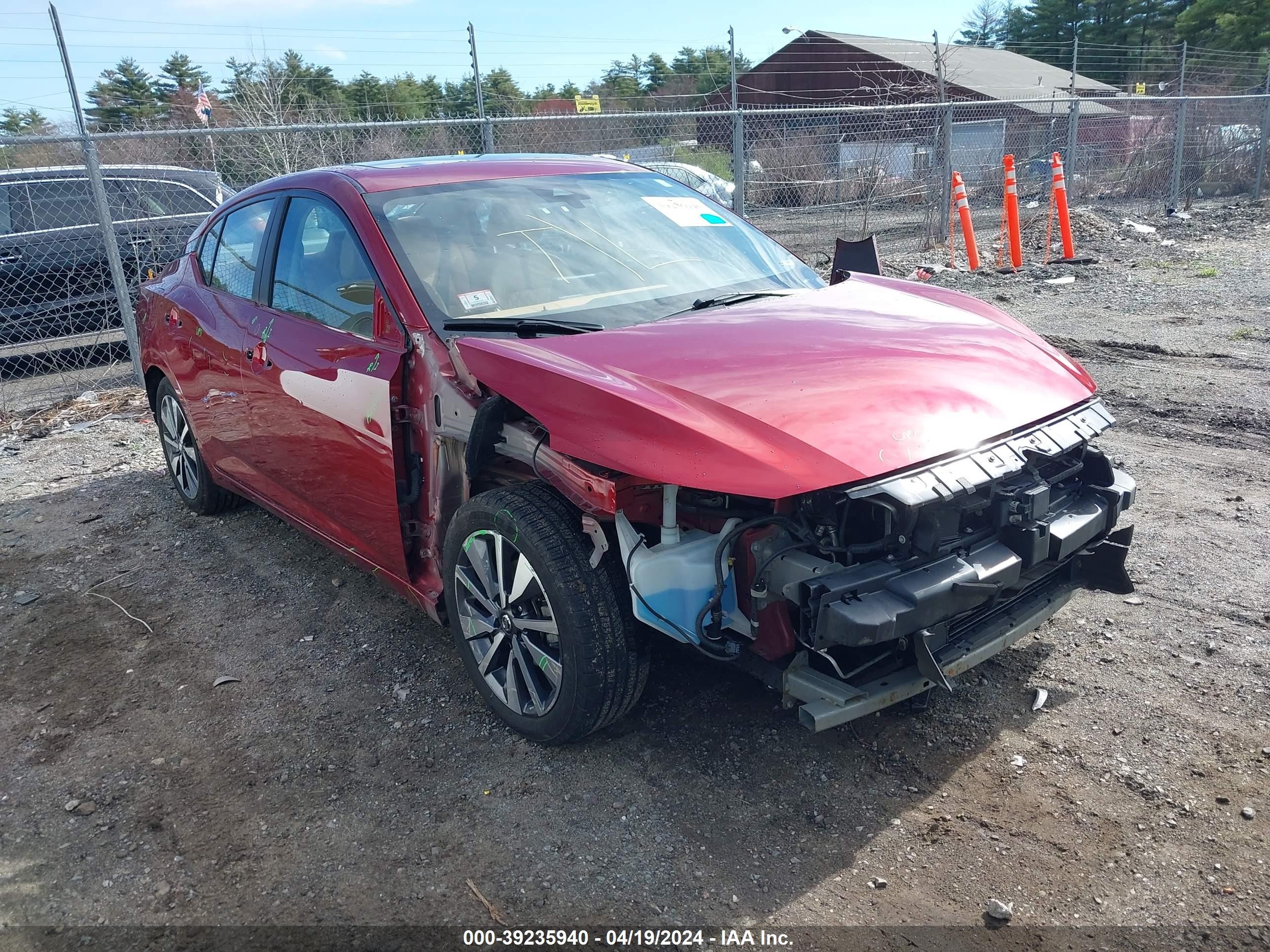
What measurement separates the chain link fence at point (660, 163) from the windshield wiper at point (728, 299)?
7.44 feet

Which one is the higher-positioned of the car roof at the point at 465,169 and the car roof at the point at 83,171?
the car roof at the point at 83,171

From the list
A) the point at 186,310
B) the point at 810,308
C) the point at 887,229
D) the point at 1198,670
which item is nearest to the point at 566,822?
the point at 810,308

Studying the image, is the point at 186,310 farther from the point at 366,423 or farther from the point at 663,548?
the point at 663,548

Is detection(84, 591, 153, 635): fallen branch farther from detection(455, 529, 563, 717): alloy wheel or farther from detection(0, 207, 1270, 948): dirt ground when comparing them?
detection(455, 529, 563, 717): alloy wheel

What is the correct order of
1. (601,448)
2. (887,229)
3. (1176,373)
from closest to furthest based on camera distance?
A: (601,448) < (1176,373) < (887,229)

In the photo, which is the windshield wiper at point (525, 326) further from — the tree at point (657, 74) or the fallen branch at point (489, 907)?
the tree at point (657, 74)

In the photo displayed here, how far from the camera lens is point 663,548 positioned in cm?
265

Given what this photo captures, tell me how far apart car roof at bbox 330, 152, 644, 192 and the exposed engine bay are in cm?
180

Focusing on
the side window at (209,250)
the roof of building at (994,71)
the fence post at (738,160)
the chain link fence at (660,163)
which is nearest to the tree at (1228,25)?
the roof of building at (994,71)

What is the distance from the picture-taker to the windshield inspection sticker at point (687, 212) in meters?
4.01

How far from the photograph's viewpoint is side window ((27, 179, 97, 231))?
852cm

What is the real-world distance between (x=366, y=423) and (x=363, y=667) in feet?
3.37

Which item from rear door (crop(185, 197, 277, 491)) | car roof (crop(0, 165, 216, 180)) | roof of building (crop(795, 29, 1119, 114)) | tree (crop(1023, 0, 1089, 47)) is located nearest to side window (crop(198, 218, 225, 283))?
rear door (crop(185, 197, 277, 491))

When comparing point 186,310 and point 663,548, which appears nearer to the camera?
point 663,548
